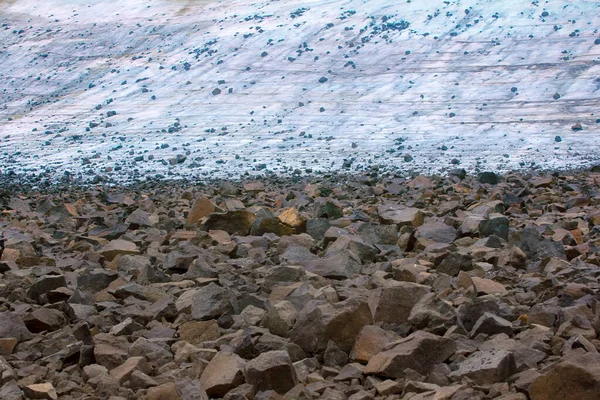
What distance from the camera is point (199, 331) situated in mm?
3426

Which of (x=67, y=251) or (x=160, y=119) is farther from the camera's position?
(x=160, y=119)

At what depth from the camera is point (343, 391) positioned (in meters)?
2.75

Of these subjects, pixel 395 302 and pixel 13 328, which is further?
pixel 13 328

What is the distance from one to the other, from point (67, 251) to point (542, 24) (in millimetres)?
18075

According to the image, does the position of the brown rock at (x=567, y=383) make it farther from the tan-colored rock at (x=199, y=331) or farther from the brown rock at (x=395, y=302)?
the tan-colored rock at (x=199, y=331)

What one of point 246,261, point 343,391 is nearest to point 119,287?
point 246,261

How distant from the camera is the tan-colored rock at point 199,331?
3398 mm

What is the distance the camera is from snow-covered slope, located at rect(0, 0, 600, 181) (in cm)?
1538

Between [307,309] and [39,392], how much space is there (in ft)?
3.68

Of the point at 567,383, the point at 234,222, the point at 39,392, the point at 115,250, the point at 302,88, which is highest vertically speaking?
the point at 39,392

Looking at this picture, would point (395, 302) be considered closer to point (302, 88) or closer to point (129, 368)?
point (129, 368)

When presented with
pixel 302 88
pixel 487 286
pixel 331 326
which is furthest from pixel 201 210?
pixel 302 88

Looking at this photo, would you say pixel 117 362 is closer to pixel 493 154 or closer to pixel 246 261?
pixel 246 261

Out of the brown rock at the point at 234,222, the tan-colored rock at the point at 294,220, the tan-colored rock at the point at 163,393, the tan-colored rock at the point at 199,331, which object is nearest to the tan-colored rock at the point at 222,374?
the tan-colored rock at the point at 163,393
